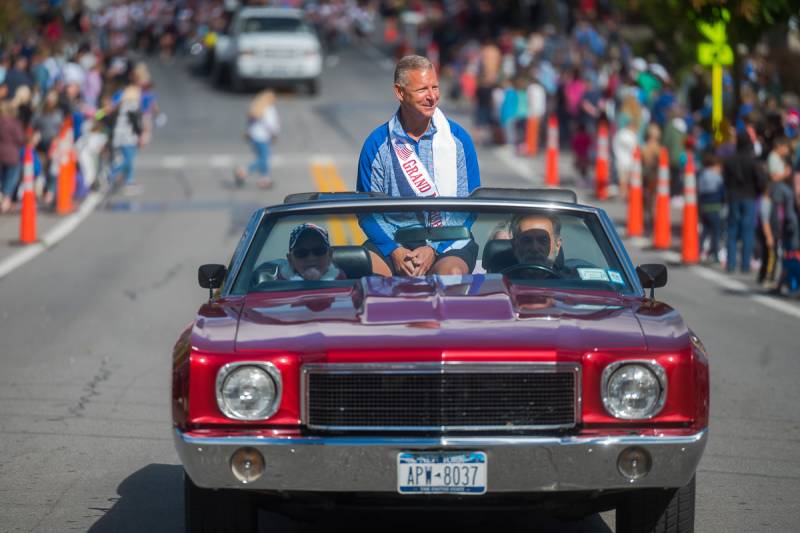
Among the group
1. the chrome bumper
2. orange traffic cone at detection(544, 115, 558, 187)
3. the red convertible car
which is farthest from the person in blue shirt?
orange traffic cone at detection(544, 115, 558, 187)

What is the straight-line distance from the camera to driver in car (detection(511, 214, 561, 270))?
710cm

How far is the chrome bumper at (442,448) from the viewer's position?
5645 mm

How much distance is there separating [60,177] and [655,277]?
1860cm

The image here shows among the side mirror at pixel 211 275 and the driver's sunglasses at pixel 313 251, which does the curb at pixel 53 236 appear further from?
the driver's sunglasses at pixel 313 251

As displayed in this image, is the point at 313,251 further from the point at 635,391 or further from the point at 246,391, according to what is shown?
the point at 635,391

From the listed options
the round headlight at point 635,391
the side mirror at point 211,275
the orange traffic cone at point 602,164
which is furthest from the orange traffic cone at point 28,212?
the round headlight at point 635,391

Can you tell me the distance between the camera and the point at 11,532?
7.02 m

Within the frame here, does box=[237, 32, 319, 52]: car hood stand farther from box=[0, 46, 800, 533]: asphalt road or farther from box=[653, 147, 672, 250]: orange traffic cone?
box=[653, 147, 672, 250]: orange traffic cone

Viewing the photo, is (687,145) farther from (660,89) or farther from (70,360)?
(70,360)

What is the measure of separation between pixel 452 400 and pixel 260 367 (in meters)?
0.69

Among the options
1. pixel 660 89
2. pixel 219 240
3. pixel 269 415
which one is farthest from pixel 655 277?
pixel 660 89

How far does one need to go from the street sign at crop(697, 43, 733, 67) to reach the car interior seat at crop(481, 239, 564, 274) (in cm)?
1692

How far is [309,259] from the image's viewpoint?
7043 millimetres

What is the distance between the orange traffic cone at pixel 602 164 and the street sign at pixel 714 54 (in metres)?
1.87
